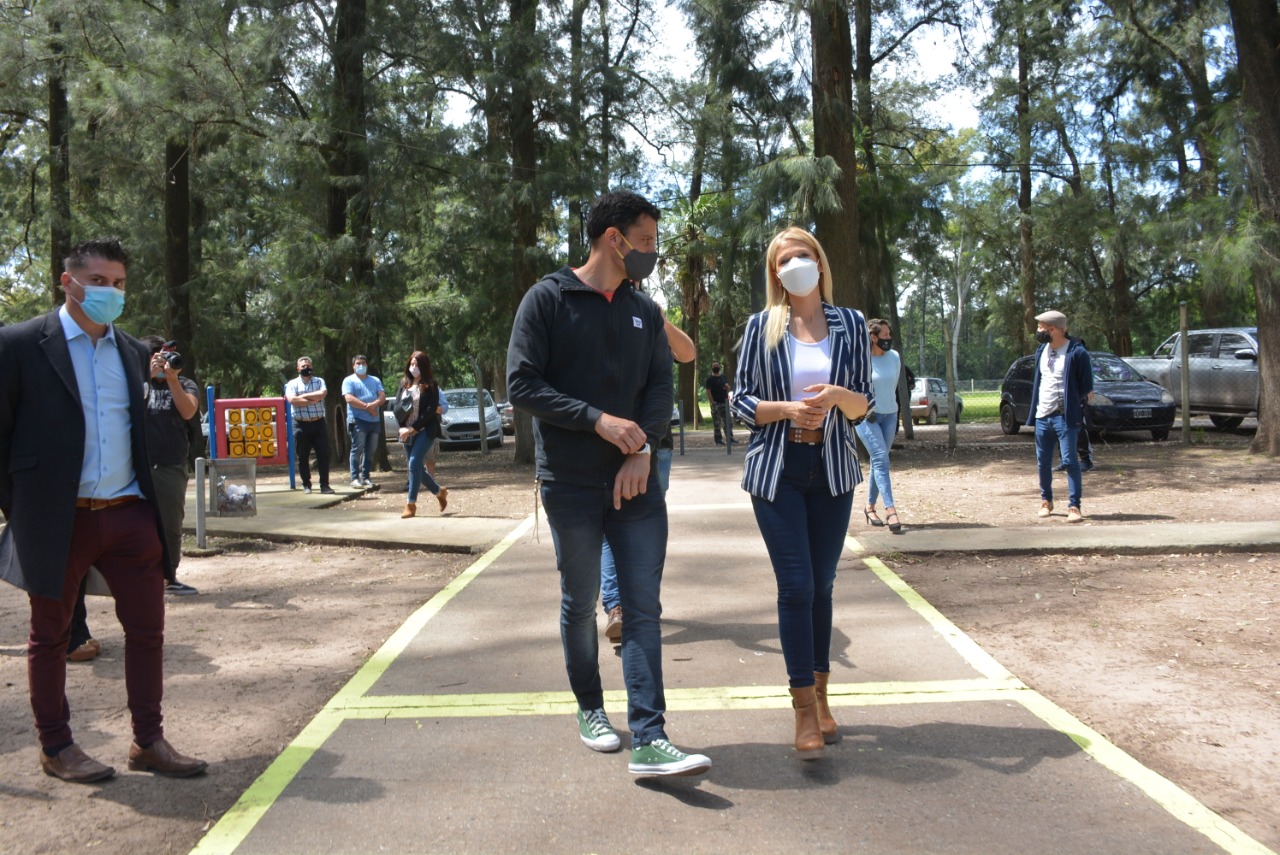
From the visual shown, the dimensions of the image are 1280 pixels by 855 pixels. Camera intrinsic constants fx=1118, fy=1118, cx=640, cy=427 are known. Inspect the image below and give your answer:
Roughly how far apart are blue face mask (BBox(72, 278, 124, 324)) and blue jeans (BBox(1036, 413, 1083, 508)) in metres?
7.97

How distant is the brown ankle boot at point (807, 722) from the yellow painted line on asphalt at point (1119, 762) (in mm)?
1018

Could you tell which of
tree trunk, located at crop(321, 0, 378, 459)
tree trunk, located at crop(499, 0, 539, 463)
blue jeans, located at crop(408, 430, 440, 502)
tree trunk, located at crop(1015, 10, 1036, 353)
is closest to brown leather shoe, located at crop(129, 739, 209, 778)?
blue jeans, located at crop(408, 430, 440, 502)

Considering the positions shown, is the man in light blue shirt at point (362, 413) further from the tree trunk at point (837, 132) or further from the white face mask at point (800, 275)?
the white face mask at point (800, 275)

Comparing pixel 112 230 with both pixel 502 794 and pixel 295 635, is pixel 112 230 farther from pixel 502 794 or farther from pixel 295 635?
pixel 502 794

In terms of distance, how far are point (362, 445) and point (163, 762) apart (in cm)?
1222

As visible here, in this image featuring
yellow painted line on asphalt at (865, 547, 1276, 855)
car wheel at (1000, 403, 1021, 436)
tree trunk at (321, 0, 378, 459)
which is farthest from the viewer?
car wheel at (1000, 403, 1021, 436)

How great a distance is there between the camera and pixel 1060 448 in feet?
33.2

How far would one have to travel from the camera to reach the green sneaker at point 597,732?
4.16m

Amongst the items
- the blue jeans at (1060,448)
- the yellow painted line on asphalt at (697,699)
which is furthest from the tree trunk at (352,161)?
the yellow painted line on asphalt at (697,699)

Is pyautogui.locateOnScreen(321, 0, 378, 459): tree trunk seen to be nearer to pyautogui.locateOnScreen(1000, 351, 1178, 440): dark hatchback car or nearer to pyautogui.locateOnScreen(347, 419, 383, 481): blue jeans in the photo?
pyautogui.locateOnScreen(347, 419, 383, 481): blue jeans

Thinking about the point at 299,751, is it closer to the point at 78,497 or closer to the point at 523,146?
the point at 78,497

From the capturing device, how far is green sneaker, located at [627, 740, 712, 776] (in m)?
3.74

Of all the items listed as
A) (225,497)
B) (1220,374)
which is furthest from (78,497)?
(1220,374)

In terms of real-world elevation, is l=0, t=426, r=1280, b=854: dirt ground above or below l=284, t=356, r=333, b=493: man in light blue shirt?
below
